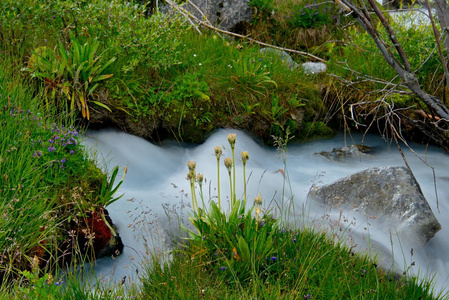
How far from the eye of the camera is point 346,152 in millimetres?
6152

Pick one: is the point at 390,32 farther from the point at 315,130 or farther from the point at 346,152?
the point at 315,130

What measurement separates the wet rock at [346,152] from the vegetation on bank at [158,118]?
399 millimetres

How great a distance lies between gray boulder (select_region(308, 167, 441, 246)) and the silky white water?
0.34 ft

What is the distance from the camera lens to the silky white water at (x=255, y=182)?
4.12 meters

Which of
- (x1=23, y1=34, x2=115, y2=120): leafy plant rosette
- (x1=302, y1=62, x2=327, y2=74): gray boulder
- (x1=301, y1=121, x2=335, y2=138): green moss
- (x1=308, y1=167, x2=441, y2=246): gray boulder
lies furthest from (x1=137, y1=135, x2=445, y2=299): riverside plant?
(x1=302, y1=62, x2=327, y2=74): gray boulder

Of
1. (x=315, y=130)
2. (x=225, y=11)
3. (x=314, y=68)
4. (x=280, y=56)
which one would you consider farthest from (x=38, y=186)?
(x=225, y=11)

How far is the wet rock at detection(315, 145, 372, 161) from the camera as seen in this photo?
239 inches

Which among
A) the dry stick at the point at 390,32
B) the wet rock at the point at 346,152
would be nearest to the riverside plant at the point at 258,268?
the dry stick at the point at 390,32

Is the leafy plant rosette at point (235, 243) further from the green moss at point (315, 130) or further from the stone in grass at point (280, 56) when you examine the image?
the stone in grass at point (280, 56)

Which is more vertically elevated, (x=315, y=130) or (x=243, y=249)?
(x=315, y=130)

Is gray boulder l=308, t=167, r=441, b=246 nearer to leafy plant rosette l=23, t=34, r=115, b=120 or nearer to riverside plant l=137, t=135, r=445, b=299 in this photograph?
riverside plant l=137, t=135, r=445, b=299

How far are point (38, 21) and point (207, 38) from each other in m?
2.53

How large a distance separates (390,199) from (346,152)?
5.60 ft

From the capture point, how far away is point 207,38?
7.12 m
